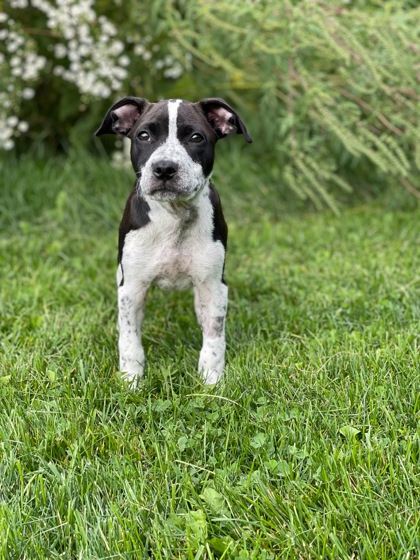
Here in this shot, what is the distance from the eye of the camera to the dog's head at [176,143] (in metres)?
2.96

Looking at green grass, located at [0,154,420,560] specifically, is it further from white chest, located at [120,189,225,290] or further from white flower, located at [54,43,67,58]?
white flower, located at [54,43,67,58]

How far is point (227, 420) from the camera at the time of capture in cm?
294

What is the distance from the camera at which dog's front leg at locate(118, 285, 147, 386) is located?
3.41 m

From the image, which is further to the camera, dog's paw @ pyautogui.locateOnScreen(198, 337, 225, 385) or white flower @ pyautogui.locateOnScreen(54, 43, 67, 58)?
white flower @ pyautogui.locateOnScreen(54, 43, 67, 58)

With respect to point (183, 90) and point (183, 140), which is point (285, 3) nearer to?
point (183, 90)

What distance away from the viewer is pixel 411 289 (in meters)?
4.34

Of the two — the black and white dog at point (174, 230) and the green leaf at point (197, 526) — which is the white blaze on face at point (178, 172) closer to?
the black and white dog at point (174, 230)

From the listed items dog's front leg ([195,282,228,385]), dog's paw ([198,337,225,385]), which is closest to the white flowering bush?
dog's front leg ([195,282,228,385])

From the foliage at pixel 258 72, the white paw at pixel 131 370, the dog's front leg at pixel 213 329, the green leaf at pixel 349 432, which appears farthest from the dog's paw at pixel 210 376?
the foliage at pixel 258 72

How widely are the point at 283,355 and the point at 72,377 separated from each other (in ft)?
3.37

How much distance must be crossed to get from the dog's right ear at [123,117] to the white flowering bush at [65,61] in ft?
9.29

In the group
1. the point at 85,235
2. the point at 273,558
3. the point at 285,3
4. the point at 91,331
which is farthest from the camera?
the point at 85,235

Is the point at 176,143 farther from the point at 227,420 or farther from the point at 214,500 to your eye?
the point at 214,500

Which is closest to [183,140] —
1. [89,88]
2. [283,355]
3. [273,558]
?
[283,355]
